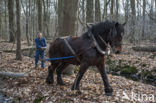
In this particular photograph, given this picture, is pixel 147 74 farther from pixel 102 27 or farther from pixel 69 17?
pixel 102 27

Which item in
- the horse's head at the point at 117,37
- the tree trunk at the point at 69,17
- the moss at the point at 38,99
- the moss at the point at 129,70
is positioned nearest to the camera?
the horse's head at the point at 117,37

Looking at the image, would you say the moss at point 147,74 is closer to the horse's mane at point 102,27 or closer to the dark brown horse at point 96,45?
A: the dark brown horse at point 96,45

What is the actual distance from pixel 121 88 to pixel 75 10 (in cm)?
393

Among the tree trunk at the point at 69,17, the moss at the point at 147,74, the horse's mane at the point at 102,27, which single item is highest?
the tree trunk at the point at 69,17

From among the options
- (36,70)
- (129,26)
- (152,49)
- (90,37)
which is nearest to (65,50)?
(90,37)

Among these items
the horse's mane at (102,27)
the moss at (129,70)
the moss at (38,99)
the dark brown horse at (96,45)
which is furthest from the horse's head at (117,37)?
the moss at (129,70)

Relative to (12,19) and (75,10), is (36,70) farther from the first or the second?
(12,19)

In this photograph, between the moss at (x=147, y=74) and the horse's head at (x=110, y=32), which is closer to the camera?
the horse's head at (x=110, y=32)

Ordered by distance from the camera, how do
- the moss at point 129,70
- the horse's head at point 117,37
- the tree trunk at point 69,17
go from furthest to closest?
the moss at point 129,70 < the tree trunk at point 69,17 < the horse's head at point 117,37

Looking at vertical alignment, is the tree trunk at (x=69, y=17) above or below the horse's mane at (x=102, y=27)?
above

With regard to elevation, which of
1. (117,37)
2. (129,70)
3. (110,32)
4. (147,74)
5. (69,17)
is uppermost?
→ (69,17)

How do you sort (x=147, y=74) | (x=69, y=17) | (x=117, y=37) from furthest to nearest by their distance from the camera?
(x=147, y=74) < (x=69, y=17) < (x=117, y=37)

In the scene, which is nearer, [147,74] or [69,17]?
[69,17]

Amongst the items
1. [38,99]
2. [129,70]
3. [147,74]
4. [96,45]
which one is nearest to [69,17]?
[96,45]
